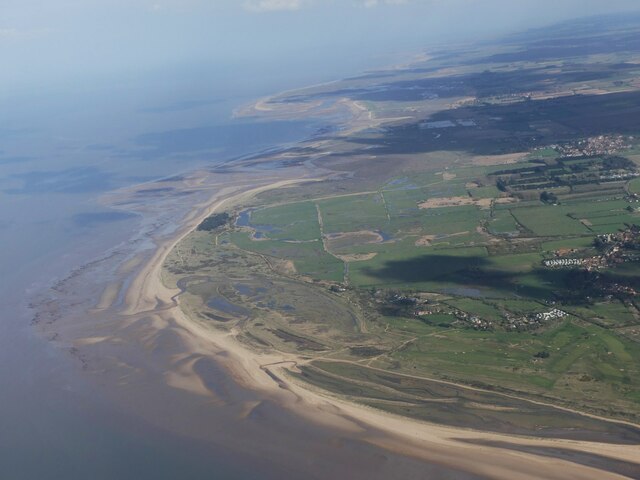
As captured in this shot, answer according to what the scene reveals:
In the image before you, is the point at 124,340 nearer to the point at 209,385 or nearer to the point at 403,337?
the point at 209,385

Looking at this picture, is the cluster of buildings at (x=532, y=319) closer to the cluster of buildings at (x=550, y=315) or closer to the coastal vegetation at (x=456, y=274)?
the cluster of buildings at (x=550, y=315)

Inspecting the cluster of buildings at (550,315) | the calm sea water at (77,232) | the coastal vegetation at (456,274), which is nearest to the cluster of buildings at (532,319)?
the cluster of buildings at (550,315)

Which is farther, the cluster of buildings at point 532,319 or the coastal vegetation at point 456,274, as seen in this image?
the cluster of buildings at point 532,319

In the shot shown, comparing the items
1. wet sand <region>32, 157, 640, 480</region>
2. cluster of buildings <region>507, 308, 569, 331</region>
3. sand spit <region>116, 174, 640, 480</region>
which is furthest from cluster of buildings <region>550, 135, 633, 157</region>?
sand spit <region>116, 174, 640, 480</region>

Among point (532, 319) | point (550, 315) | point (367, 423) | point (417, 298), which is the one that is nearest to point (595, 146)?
point (417, 298)

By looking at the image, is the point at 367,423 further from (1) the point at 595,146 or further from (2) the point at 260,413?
(1) the point at 595,146

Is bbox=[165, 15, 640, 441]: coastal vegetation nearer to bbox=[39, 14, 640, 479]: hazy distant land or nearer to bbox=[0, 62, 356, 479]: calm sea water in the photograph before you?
bbox=[39, 14, 640, 479]: hazy distant land
